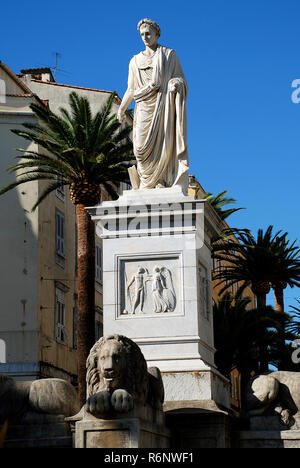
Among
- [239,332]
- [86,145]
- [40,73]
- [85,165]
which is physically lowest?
[239,332]

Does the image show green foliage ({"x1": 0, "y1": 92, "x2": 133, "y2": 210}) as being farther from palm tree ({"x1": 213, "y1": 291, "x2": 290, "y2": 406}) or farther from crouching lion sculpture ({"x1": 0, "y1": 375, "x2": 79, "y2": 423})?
crouching lion sculpture ({"x1": 0, "y1": 375, "x2": 79, "y2": 423})

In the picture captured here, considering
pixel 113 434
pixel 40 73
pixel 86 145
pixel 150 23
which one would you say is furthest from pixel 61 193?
pixel 113 434

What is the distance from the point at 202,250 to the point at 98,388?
3.30m

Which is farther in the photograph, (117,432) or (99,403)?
(99,403)

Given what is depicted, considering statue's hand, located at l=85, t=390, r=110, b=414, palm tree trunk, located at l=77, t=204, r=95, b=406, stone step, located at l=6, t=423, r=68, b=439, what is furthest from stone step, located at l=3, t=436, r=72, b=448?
palm tree trunk, located at l=77, t=204, r=95, b=406

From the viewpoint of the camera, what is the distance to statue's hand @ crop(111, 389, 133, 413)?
8945 millimetres

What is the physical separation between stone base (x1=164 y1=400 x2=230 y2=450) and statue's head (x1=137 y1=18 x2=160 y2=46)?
5278 millimetres

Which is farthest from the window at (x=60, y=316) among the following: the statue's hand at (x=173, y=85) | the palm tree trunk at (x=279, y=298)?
the statue's hand at (x=173, y=85)

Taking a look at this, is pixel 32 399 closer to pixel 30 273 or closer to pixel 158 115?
pixel 158 115

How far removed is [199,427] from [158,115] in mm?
4420

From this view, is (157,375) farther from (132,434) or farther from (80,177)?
(80,177)

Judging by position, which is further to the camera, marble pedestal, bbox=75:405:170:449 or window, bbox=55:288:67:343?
window, bbox=55:288:67:343

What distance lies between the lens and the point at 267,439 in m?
10.8

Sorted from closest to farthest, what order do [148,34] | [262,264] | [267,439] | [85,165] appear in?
[267,439]
[148,34]
[85,165]
[262,264]
